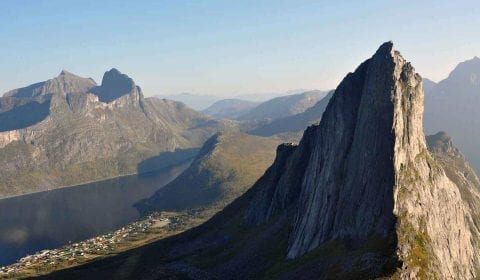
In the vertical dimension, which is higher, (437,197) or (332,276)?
(437,197)

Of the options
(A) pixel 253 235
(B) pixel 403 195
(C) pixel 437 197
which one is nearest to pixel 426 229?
(B) pixel 403 195

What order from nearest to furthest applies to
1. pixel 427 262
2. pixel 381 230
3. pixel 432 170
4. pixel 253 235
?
pixel 427 262, pixel 381 230, pixel 432 170, pixel 253 235

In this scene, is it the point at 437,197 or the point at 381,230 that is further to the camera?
the point at 437,197

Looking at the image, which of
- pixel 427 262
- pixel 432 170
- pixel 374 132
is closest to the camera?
pixel 427 262

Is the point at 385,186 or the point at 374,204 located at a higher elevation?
the point at 385,186

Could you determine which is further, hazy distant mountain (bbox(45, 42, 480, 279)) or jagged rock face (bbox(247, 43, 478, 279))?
jagged rock face (bbox(247, 43, 478, 279))

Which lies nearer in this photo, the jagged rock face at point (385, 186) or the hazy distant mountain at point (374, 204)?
the hazy distant mountain at point (374, 204)

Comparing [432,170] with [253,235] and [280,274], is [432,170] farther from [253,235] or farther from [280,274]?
[253,235]

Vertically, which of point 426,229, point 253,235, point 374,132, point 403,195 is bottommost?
point 253,235

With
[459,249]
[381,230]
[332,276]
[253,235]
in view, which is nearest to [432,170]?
[459,249]
